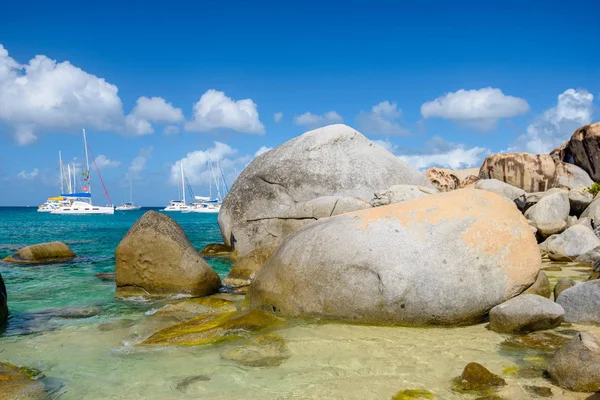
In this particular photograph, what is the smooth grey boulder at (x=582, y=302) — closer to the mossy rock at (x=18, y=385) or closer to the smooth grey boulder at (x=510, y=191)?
the mossy rock at (x=18, y=385)

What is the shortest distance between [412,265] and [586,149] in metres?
20.0

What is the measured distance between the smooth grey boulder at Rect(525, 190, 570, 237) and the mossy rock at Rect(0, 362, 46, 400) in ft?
46.4

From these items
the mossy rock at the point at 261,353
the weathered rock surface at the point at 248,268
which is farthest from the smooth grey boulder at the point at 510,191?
the mossy rock at the point at 261,353

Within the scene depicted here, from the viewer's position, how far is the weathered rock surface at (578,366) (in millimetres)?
4254

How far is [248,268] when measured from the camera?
39.0ft

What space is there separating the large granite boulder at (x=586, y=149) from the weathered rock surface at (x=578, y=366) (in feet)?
68.2

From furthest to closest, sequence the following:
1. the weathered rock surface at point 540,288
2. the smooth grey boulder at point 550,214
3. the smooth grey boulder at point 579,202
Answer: the smooth grey boulder at point 579,202
the smooth grey boulder at point 550,214
the weathered rock surface at point 540,288

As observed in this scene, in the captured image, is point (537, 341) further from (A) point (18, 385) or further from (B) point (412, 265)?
(A) point (18, 385)

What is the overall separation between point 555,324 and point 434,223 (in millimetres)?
1940

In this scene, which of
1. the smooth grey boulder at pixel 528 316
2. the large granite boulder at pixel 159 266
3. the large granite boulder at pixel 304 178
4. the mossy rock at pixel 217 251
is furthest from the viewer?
the mossy rock at pixel 217 251

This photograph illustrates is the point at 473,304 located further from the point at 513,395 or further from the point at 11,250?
the point at 11,250

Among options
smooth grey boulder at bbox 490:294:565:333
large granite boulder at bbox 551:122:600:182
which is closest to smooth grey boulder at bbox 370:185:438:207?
smooth grey boulder at bbox 490:294:565:333

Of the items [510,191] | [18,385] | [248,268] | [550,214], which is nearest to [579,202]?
[550,214]

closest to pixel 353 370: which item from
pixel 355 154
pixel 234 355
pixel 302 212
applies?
pixel 234 355
